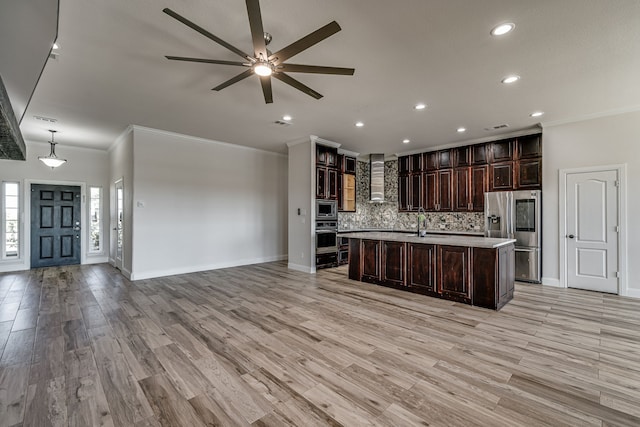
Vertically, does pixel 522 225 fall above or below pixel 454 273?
above

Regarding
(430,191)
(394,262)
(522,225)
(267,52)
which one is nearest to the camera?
(267,52)

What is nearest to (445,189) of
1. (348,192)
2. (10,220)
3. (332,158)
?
(348,192)

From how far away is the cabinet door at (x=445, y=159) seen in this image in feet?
22.7

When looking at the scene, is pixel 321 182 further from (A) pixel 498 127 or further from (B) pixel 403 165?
(A) pixel 498 127

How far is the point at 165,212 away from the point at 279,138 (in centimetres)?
297

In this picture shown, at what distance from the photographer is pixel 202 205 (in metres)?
6.67

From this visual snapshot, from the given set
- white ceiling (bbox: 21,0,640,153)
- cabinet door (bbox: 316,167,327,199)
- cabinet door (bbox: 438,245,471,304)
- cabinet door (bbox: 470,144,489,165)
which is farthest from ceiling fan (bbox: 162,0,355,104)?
cabinet door (bbox: 470,144,489,165)

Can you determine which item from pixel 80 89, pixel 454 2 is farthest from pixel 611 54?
pixel 80 89

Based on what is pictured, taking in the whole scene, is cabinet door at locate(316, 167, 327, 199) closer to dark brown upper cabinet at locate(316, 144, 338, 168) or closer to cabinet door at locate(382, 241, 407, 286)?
dark brown upper cabinet at locate(316, 144, 338, 168)

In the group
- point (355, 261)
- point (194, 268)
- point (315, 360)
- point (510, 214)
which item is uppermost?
point (510, 214)

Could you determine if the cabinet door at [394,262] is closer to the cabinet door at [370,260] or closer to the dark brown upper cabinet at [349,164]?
the cabinet door at [370,260]

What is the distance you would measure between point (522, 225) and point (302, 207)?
4.60 metres

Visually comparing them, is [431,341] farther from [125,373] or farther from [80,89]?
[80,89]

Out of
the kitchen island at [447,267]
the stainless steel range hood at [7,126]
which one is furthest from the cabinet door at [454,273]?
the stainless steel range hood at [7,126]
